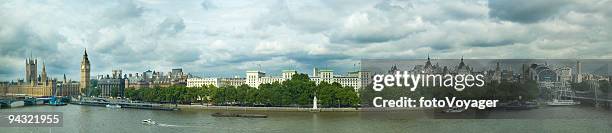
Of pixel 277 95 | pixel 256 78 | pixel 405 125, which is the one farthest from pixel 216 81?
pixel 405 125

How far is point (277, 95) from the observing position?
22.8 m

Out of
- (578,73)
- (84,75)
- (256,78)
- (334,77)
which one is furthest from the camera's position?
(84,75)

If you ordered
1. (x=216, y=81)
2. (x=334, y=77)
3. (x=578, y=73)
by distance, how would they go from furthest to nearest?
1. (x=216, y=81)
2. (x=334, y=77)
3. (x=578, y=73)

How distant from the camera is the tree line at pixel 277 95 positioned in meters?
21.9

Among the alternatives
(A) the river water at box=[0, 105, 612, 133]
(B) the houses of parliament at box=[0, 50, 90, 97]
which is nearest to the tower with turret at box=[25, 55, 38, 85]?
(B) the houses of parliament at box=[0, 50, 90, 97]

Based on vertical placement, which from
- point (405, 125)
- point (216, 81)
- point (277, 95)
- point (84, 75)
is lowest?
point (405, 125)

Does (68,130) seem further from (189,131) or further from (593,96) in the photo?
(593,96)

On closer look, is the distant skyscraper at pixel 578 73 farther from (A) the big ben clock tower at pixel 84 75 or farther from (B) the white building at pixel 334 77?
(A) the big ben clock tower at pixel 84 75

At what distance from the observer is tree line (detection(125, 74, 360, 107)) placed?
2192 centimetres

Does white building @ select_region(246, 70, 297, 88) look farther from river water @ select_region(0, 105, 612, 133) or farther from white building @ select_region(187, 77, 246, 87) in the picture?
river water @ select_region(0, 105, 612, 133)

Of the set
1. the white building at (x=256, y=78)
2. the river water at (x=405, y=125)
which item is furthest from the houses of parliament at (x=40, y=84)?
the river water at (x=405, y=125)

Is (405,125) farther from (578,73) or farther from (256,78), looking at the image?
(256,78)

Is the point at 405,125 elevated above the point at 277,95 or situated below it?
below

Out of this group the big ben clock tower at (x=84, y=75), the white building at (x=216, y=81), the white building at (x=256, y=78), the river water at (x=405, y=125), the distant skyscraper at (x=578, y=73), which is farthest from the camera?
the white building at (x=216, y=81)
